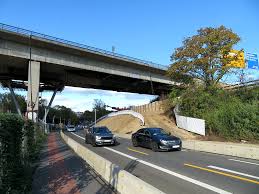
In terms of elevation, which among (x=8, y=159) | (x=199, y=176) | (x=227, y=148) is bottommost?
(x=199, y=176)

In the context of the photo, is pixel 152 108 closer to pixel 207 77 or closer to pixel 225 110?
pixel 207 77

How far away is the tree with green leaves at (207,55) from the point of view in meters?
43.8

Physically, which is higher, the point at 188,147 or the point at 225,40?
the point at 225,40

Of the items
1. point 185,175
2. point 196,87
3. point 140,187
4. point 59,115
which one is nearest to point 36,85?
point 196,87

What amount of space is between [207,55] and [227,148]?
24724mm

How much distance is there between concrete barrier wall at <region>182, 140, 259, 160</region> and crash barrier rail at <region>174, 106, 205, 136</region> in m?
13.7

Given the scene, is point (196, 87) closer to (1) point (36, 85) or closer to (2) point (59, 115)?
(1) point (36, 85)

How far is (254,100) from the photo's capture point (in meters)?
37.3

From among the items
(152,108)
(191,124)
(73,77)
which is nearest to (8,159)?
(191,124)

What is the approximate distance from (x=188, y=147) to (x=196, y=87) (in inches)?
817

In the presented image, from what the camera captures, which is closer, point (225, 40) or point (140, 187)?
point (140, 187)

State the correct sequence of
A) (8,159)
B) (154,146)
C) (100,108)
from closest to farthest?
1. (8,159)
2. (154,146)
3. (100,108)

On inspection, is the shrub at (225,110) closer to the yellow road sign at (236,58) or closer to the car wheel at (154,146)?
the yellow road sign at (236,58)

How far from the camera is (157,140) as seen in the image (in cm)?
2353
